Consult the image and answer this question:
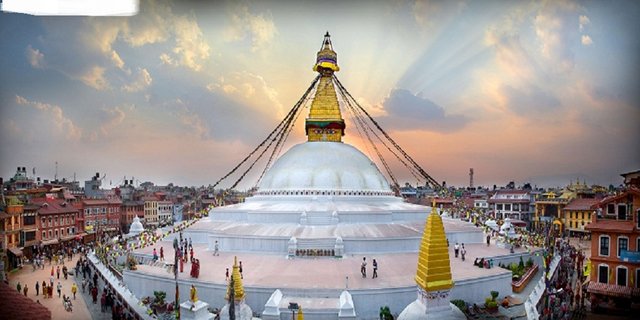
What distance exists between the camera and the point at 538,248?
10.7 metres

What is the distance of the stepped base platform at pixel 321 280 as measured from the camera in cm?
593

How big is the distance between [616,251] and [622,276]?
44 cm

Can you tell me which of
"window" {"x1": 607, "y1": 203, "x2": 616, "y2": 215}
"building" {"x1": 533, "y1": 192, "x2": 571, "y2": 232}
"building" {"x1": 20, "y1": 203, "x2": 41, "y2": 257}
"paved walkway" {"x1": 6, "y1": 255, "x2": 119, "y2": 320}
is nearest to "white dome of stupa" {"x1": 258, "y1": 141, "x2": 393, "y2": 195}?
"paved walkway" {"x1": 6, "y1": 255, "x2": 119, "y2": 320}

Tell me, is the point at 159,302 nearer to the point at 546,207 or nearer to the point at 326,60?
the point at 326,60

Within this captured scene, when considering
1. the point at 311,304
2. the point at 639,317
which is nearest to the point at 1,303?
the point at 311,304

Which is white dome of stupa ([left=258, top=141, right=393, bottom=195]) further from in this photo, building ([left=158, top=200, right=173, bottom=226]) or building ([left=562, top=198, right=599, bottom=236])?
building ([left=158, top=200, right=173, bottom=226])

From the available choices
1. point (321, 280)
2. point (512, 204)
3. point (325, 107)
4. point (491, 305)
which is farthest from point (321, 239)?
point (512, 204)

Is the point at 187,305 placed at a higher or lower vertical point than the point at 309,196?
lower

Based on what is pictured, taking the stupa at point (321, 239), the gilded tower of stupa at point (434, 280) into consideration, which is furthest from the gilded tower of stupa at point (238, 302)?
the gilded tower of stupa at point (434, 280)

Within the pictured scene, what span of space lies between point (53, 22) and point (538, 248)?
1147 centimetres

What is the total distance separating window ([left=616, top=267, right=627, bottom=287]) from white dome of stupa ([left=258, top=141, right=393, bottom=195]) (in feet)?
20.0

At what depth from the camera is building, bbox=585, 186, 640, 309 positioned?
23.6ft

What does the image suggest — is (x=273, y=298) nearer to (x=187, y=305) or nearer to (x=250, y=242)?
(x=187, y=305)

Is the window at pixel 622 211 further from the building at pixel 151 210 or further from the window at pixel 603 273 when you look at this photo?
the building at pixel 151 210
